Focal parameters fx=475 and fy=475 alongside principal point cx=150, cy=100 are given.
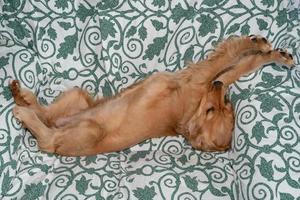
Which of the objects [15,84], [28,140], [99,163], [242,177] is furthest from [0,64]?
[242,177]

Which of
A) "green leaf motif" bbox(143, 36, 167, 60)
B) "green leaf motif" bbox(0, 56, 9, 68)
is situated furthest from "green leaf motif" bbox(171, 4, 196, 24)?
"green leaf motif" bbox(0, 56, 9, 68)

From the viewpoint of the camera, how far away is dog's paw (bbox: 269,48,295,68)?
2807mm

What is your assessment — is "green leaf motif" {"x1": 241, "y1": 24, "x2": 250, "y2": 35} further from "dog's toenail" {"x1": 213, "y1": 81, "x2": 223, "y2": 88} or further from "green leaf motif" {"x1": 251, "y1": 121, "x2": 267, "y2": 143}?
"green leaf motif" {"x1": 251, "y1": 121, "x2": 267, "y2": 143}

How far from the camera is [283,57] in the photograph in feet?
9.24

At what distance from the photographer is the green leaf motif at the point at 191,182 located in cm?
259

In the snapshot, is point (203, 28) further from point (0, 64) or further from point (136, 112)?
point (0, 64)

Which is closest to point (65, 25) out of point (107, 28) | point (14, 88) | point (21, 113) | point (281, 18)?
point (107, 28)

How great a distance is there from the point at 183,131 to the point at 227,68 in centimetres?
47

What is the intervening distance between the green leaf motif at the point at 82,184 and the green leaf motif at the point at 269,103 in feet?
3.48

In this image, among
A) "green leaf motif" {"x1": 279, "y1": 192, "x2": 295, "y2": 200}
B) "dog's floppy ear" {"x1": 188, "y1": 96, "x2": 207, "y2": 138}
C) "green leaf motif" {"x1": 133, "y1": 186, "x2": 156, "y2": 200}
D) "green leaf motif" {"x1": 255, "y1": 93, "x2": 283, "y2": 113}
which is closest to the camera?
"green leaf motif" {"x1": 279, "y1": 192, "x2": 295, "y2": 200}

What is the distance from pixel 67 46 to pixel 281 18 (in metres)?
1.39

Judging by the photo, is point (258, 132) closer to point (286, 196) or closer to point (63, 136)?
point (286, 196)

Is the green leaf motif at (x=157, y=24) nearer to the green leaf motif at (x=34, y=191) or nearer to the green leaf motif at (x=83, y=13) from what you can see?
the green leaf motif at (x=83, y=13)

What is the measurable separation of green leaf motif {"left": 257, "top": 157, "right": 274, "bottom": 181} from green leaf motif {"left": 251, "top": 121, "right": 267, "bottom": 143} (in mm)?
128
